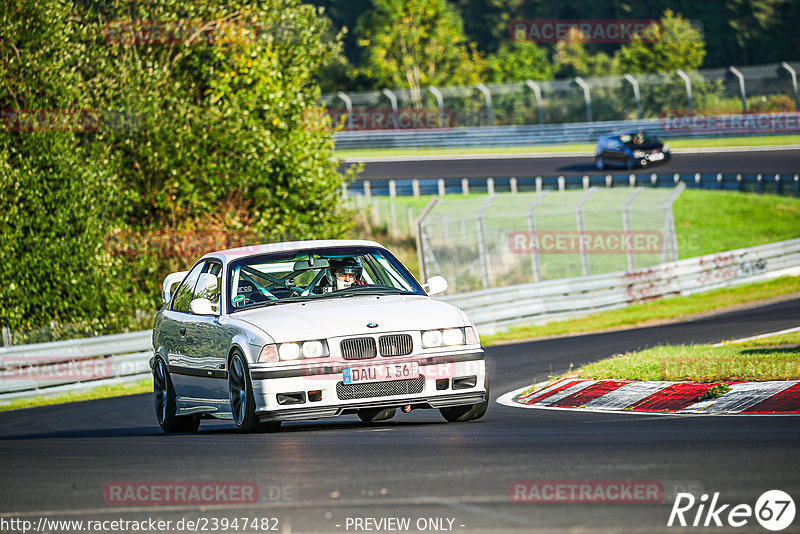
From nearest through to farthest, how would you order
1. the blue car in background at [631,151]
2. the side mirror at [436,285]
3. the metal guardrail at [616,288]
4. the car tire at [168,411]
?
the side mirror at [436,285] → the car tire at [168,411] → the metal guardrail at [616,288] → the blue car in background at [631,151]

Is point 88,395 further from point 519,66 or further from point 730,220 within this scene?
point 519,66

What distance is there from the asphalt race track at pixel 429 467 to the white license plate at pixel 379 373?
397mm

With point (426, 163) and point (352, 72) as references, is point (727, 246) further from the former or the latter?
point (352, 72)

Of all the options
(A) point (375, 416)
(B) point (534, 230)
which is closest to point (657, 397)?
(A) point (375, 416)

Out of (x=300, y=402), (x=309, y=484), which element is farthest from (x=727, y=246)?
(x=309, y=484)

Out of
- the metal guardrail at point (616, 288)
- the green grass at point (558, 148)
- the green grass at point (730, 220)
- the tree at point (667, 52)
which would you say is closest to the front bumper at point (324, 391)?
the metal guardrail at point (616, 288)

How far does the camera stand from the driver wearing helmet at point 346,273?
32.7 ft

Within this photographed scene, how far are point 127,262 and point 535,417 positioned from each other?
16696 millimetres

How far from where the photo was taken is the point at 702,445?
6.64m

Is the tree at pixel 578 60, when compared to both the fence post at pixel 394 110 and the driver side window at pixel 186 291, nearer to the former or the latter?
the fence post at pixel 394 110

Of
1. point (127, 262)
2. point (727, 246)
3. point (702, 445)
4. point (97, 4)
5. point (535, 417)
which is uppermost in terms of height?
point (97, 4)

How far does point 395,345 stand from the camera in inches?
342

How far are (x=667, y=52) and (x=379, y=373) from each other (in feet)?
210

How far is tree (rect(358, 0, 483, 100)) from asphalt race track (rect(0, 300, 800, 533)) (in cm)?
6157
